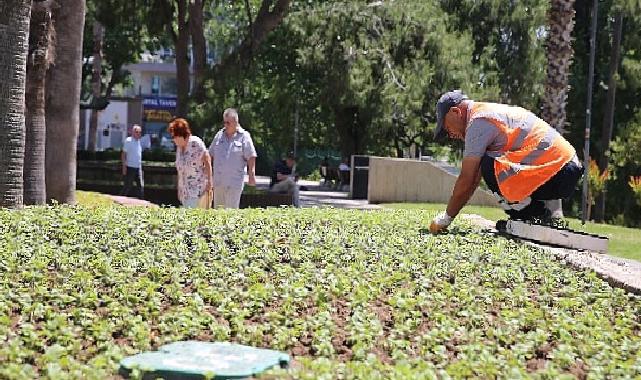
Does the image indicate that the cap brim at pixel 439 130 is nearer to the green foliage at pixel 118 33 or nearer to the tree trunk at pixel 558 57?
the tree trunk at pixel 558 57

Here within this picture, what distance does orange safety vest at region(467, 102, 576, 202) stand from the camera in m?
8.30

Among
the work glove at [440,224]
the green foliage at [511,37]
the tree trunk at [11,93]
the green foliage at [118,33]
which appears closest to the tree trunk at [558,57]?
the green foliage at [118,33]

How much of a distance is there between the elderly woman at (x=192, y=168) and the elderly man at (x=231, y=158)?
0.38 metres

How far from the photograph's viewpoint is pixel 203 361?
4039mm

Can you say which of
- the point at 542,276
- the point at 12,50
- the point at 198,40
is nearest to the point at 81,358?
the point at 542,276

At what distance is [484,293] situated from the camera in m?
5.92

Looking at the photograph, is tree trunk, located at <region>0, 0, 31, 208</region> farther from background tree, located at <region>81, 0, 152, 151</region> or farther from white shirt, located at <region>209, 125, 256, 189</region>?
background tree, located at <region>81, 0, 152, 151</region>

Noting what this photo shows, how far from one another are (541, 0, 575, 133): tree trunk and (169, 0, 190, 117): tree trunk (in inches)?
344

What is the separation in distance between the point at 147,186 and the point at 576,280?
16.1 m

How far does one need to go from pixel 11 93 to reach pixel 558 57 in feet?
39.5

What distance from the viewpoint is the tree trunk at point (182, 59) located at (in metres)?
24.5

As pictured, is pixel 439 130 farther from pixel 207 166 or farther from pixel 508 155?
pixel 207 166

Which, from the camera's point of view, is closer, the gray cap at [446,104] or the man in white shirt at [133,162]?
the gray cap at [446,104]

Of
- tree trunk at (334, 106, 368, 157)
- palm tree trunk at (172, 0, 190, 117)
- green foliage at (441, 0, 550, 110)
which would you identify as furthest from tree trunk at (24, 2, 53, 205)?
green foliage at (441, 0, 550, 110)
